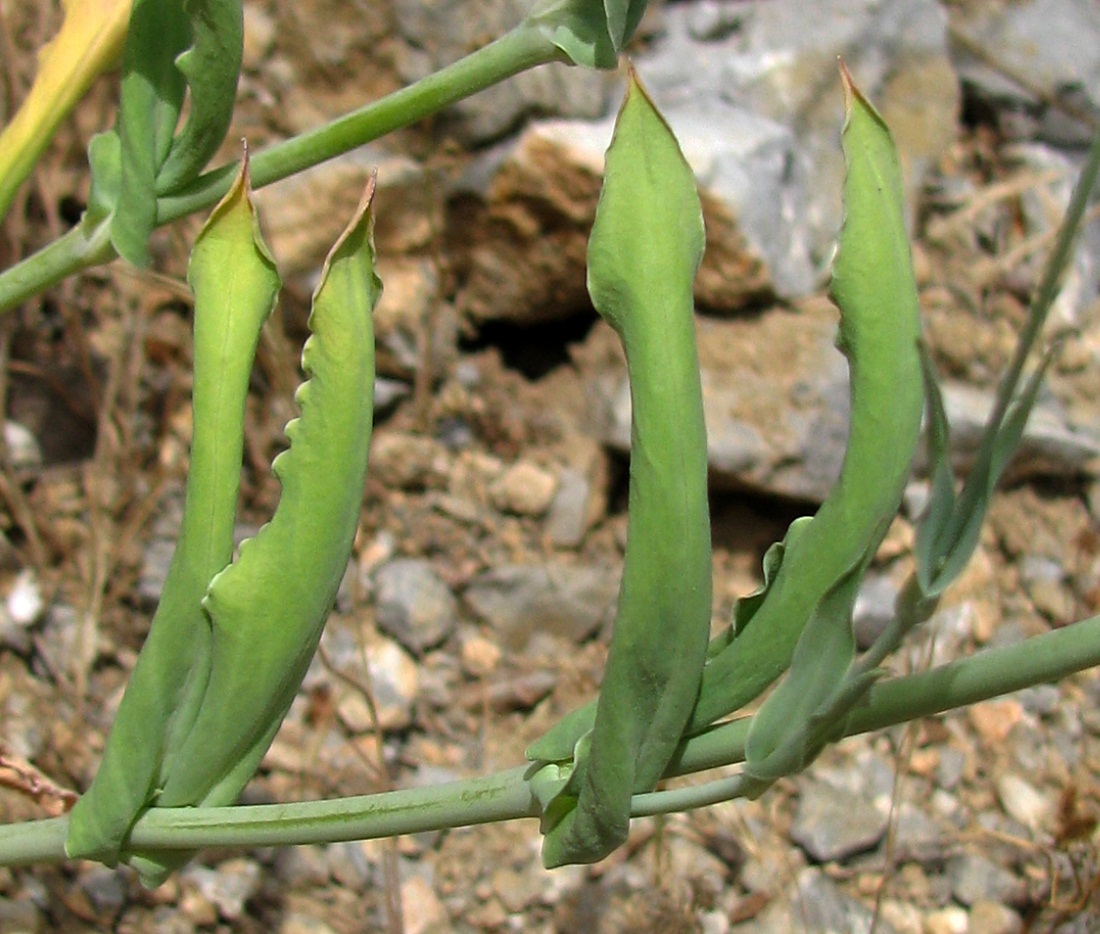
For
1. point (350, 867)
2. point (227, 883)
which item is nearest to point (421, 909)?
point (350, 867)

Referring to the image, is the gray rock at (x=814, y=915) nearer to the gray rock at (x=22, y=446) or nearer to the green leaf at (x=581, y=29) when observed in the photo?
the green leaf at (x=581, y=29)

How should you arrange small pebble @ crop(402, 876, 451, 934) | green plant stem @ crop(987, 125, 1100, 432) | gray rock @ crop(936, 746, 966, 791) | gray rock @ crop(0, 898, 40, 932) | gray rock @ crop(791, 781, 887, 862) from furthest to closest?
gray rock @ crop(936, 746, 966, 791), gray rock @ crop(791, 781, 887, 862), small pebble @ crop(402, 876, 451, 934), gray rock @ crop(0, 898, 40, 932), green plant stem @ crop(987, 125, 1100, 432)

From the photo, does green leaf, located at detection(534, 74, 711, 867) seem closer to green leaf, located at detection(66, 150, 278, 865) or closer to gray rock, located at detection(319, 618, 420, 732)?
green leaf, located at detection(66, 150, 278, 865)

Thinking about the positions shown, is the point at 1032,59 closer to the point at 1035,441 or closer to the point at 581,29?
the point at 1035,441

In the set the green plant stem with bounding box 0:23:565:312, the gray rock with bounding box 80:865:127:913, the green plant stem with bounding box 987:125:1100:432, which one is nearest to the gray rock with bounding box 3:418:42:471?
the gray rock with bounding box 80:865:127:913

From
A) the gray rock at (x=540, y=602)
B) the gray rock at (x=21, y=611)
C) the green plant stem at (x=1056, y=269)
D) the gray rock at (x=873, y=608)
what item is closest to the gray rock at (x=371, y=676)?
the gray rock at (x=540, y=602)

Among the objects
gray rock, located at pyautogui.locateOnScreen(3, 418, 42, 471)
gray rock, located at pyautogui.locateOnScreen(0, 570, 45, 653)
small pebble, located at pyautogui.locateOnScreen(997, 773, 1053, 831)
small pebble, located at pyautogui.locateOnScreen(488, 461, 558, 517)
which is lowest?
small pebble, located at pyautogui.locateOnScreen(997, 773, 1053, 831)
